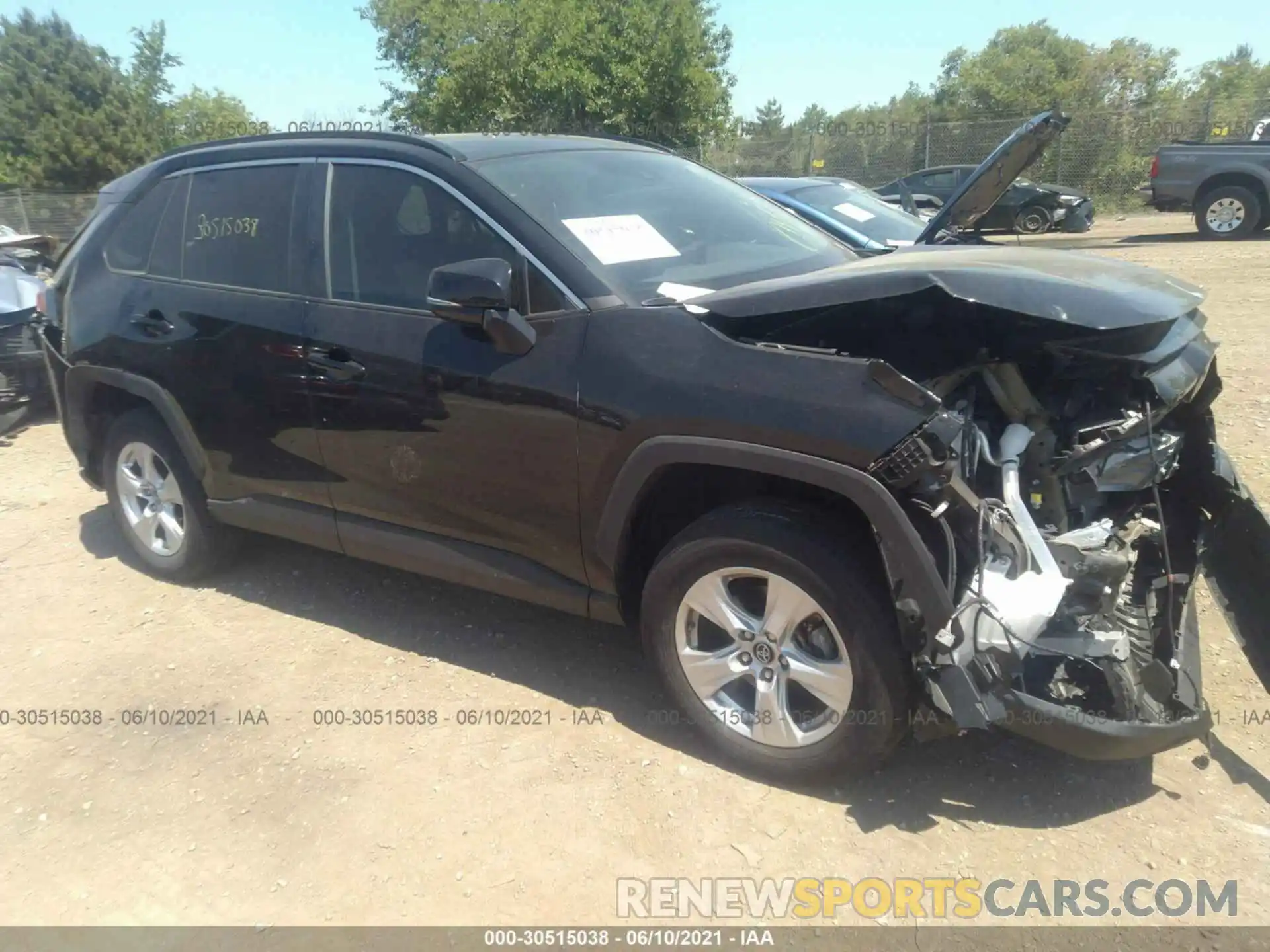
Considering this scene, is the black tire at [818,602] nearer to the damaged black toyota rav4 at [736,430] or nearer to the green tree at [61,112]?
the damaged black toyota rav4 at [736,430]

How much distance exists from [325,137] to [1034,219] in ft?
61.2

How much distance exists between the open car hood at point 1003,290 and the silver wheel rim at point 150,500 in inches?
115

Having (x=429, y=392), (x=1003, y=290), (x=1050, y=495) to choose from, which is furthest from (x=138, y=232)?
(x=1050, y=495)

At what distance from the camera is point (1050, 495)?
291 cm

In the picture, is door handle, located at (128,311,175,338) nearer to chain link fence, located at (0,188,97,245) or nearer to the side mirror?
the side mirror

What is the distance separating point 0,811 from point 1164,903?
137 inches

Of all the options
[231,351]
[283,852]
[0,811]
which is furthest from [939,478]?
[0,811]

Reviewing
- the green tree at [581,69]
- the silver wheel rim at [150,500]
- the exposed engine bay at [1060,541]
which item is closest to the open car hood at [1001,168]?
the exposed engine bay at [1060,541]

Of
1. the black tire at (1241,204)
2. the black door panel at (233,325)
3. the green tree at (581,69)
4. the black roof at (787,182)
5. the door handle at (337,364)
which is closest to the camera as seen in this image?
the door handle at (337,364)

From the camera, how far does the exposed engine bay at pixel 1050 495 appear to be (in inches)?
101

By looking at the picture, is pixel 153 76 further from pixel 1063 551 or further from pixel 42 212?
pixel 1063 551

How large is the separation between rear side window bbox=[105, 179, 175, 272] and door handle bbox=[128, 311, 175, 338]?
251mm

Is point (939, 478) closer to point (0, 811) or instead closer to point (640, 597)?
point (640, 597)

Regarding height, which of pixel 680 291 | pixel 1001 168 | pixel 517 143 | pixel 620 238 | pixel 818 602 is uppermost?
pixel 517 143
